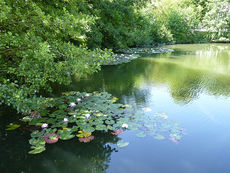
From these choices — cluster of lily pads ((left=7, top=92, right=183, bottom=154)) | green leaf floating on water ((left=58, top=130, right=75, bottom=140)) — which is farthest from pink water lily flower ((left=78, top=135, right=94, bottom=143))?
green leaf floating on water ((left=58, top=130, right=75, bottom=140))

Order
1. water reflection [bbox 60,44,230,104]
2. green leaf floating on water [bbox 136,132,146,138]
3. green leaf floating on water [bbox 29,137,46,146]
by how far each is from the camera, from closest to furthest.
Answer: green leaf floating on water [bbox 29,137,46,146] < green leaf floating on water [bbox 136,132,146,138] < water reflection [bbox 60,44,230,104]

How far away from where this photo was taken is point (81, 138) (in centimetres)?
287

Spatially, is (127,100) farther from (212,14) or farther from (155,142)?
(212,14)

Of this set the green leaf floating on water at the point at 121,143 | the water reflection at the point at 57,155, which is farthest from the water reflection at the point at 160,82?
the water reflection at the point at 57,155

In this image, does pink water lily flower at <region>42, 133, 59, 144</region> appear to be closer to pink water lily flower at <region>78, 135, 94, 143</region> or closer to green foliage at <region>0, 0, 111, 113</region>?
pink water lily flower at <region>78, 135, 94, 143</region>

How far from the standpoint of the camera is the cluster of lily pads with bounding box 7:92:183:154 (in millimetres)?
2877

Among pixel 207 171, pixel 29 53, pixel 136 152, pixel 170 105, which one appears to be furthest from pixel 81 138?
pixel 170 105

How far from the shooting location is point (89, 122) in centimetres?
321

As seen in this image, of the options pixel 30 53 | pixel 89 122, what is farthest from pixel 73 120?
pixel 30 53

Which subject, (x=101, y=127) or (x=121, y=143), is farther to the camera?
(x=101, y=127)

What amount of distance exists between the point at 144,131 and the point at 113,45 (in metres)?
10.4

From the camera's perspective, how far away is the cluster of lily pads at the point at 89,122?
2.88 metres

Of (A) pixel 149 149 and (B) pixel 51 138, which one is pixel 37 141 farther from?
(A) pixel 149 149

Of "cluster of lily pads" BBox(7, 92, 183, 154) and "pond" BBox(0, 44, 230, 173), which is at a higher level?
"cluster of lily pads" BBox(7, 92, 183, 154)
